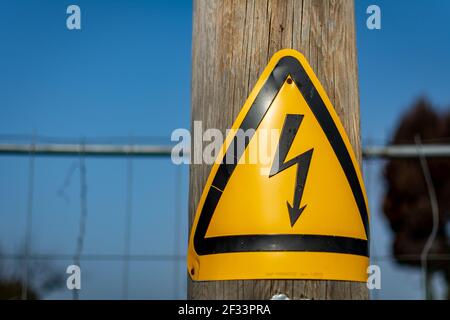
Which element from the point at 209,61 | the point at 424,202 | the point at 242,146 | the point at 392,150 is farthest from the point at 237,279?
the point at 424,202

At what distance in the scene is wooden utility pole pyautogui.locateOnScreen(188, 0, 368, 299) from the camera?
1424 mm

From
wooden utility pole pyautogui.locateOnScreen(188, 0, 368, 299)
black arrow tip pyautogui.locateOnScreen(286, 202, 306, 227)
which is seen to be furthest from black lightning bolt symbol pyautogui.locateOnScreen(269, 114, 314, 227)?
wooden utility pole pyautogui.locateOnScreen(188, 0, 368, 299)

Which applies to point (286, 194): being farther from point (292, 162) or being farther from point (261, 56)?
point (261, 56)

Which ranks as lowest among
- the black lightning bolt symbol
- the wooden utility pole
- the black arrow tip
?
the black arrow tip

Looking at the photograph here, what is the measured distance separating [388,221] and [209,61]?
15093 mm

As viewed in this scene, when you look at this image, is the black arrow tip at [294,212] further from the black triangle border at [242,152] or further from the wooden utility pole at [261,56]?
the wooden utility pole at [261,56]

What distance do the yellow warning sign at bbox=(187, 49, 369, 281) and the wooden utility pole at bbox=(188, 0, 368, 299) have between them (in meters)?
0.02

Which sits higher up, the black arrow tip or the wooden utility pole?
the wooden utility pole

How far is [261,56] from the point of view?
142 centimetres

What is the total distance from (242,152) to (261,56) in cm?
21

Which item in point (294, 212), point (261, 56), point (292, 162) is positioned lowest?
point (294, 212)

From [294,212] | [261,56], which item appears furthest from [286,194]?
[261,56]

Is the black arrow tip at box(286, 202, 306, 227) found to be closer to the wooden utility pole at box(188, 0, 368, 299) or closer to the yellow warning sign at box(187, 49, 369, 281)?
the yellow warning sign at box(187, 49, 369, 281)
